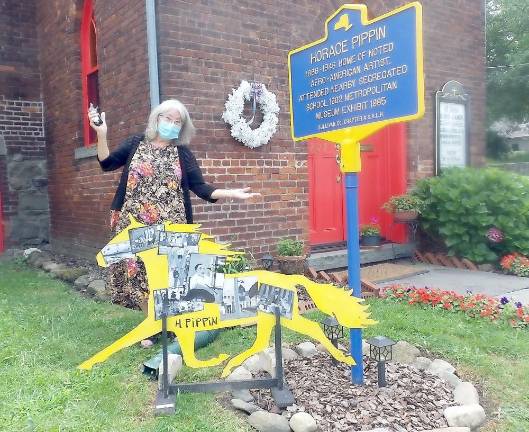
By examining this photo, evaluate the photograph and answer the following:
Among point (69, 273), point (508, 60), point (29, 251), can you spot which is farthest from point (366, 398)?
point (508, 60)

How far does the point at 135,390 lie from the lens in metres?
3.25

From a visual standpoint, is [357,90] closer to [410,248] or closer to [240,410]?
[240,410]

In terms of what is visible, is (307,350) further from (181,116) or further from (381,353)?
(181,116)

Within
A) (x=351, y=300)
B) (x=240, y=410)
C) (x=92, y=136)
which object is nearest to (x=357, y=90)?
(x=351, y=300)

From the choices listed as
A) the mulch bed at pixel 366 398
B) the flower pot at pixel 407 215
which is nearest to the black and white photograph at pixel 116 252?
the mulch bed at pixel 366 398

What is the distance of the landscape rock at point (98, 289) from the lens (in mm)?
5539

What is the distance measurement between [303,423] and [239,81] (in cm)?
410

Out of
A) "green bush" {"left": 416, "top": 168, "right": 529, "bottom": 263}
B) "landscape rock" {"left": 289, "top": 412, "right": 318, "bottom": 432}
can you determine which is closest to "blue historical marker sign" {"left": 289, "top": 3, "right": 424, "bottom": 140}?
"landscape rock" {"left": 289, "top": 412, "right": 318, "bottom": 432}

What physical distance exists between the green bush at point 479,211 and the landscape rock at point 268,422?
4769mm

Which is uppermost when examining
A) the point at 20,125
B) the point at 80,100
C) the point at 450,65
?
the point at 450,65

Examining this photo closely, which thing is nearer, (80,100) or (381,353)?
(381,353)

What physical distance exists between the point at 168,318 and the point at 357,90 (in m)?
1.65

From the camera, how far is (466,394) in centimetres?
308

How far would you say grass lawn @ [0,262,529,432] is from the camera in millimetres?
2877
